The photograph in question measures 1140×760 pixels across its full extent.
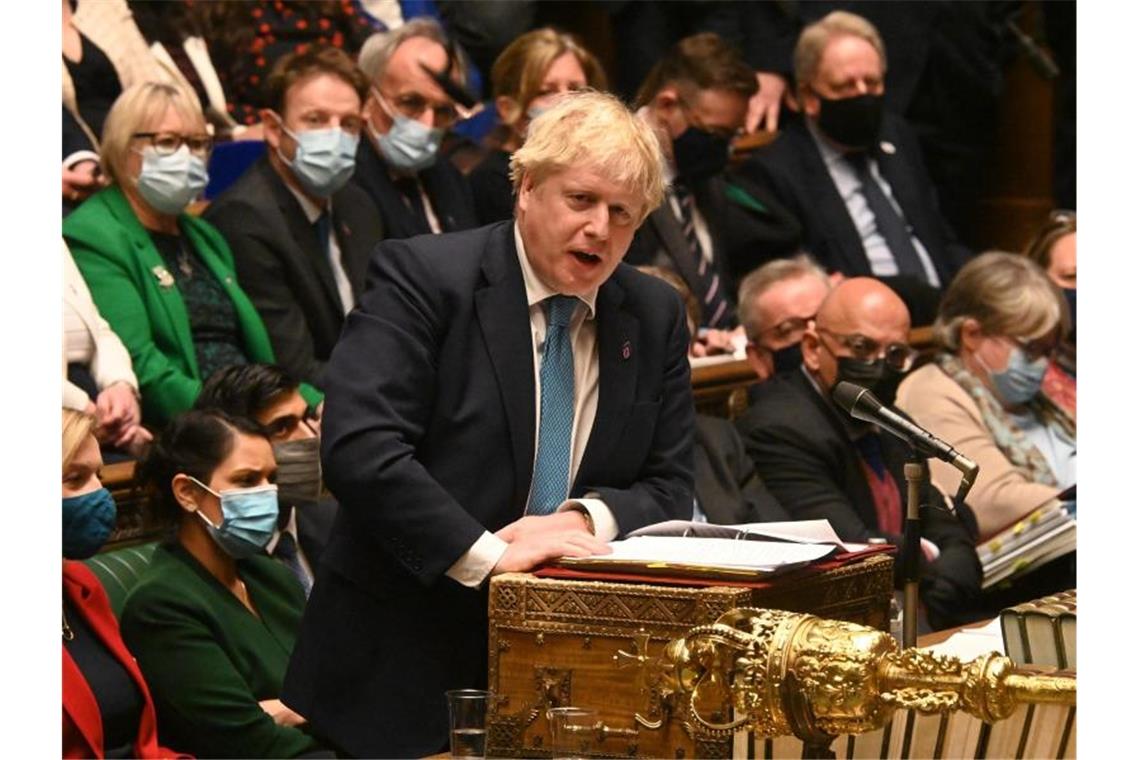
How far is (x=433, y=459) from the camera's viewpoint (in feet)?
10.3

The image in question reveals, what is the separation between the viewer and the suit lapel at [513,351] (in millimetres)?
3131

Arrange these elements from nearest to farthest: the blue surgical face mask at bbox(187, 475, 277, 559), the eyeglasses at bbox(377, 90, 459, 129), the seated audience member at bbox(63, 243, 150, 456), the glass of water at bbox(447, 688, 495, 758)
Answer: the glass of water at bbox(447, 688, 495, 758) → the blue surgical face mask at bbox(187, 475, 277, 559) → the seated audience member at bbox(63, 243, 150, 456) → the eyeglasses at bbox(377, 90, 459, 129)

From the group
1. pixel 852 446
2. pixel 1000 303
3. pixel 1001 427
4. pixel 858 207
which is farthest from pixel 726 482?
pixel 858 207

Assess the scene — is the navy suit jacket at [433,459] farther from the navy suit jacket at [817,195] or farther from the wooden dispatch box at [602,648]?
the navy suit jacket at [817,195]

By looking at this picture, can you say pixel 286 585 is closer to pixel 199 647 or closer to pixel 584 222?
pixel 199 647

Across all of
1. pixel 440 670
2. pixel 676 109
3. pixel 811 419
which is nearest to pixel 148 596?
pixel 440 670

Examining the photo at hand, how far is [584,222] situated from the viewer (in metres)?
3.06

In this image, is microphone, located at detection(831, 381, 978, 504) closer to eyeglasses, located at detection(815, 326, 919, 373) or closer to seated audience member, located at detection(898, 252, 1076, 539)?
eyeglasses, located at detection(815, 326, 919, 373)

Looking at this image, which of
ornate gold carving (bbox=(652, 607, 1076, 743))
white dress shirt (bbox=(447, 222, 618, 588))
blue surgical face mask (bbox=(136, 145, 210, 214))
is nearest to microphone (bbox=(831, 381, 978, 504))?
white dress shirt (bbox=(447, 222, 618, 588))

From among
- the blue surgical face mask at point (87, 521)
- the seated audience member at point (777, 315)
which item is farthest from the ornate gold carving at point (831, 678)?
the seated audience member at point (777, 315)

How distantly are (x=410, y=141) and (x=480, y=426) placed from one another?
2.91 metres

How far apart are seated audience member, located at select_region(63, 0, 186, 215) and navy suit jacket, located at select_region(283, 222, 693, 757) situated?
2.34 meters

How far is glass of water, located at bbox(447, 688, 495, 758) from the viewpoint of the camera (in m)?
2.71
